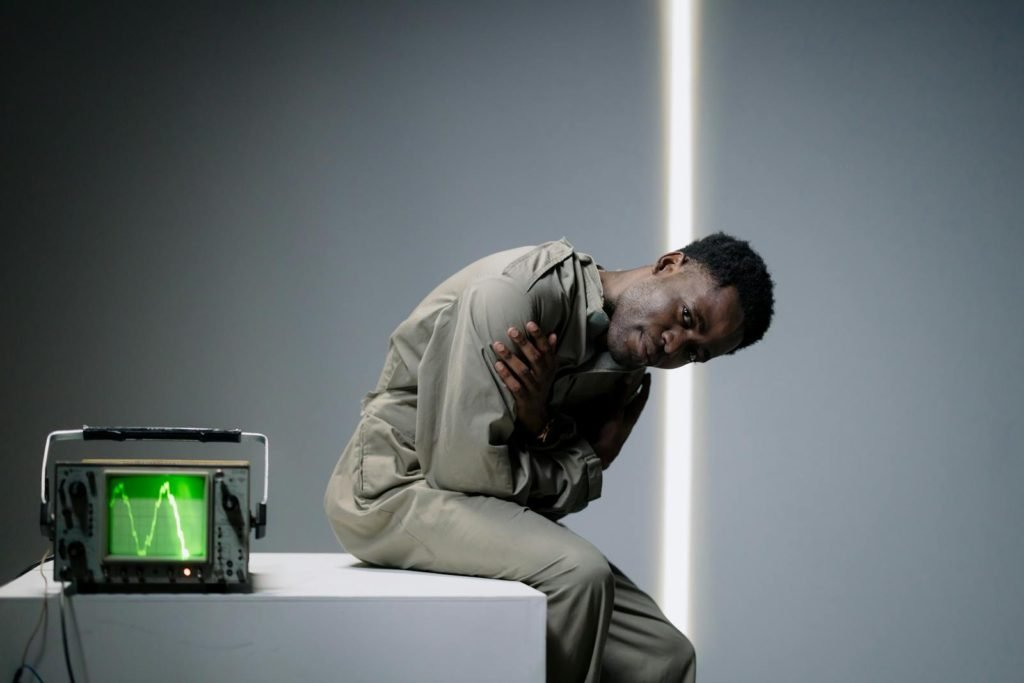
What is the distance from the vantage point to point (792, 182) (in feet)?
12.9

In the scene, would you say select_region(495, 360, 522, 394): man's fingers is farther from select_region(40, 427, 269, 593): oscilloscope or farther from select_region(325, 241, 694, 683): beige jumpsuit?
select_region(40, 427, 269, 593): oscilloscope

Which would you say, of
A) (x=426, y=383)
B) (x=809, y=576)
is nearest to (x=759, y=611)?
(x=809, y=576)

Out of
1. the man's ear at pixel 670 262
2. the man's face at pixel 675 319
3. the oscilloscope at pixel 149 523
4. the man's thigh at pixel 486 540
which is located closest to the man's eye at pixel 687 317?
the man's face at pixel 675 319

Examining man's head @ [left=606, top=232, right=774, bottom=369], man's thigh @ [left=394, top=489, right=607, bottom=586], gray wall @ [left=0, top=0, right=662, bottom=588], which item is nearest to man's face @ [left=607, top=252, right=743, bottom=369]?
man's head @ [left=606, top=232, right=774, bottom=369]

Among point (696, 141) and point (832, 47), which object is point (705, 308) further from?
point (832, 47)

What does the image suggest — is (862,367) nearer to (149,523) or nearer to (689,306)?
(689,306)

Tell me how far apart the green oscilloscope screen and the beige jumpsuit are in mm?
478

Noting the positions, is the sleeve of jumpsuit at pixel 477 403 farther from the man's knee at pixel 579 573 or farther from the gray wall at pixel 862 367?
the gray wall at pixel 862 367

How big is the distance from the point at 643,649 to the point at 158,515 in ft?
3.49

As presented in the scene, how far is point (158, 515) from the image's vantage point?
191 cm

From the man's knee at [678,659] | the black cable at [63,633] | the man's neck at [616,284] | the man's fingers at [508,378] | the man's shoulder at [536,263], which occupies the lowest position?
the man's knee at [678,659]

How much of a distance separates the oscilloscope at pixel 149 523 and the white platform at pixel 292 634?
4 cm

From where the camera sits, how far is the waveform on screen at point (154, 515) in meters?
1.90

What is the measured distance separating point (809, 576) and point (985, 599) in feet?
2.01
